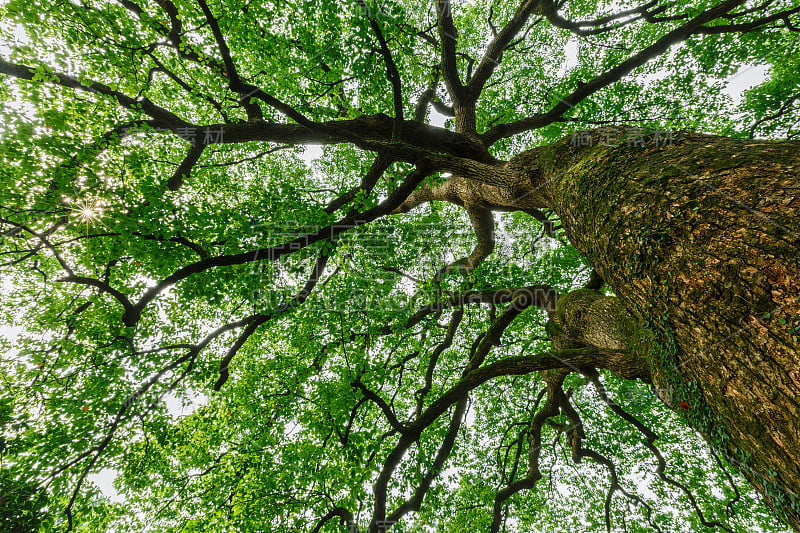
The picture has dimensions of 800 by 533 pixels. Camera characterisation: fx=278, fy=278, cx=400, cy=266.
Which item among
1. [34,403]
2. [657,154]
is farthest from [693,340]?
[34,403]

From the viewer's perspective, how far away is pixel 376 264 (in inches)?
314

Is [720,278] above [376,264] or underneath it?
underneath

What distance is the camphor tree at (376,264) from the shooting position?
1988 millimetres

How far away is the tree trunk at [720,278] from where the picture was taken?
142 centimetres

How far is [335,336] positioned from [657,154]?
20.1 ft

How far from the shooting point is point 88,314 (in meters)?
6.22

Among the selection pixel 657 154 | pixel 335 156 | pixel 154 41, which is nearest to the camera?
pixel 657 154

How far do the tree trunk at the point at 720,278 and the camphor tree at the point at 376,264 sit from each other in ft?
0.05

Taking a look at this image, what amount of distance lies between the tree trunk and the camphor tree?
0.02m

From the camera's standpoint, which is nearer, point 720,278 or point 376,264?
point 720,278

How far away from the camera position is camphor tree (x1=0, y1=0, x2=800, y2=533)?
6.52ft

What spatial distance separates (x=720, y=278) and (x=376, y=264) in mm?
6818

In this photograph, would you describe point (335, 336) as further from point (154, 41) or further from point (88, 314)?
point (154, 41)

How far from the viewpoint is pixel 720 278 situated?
166 cm
